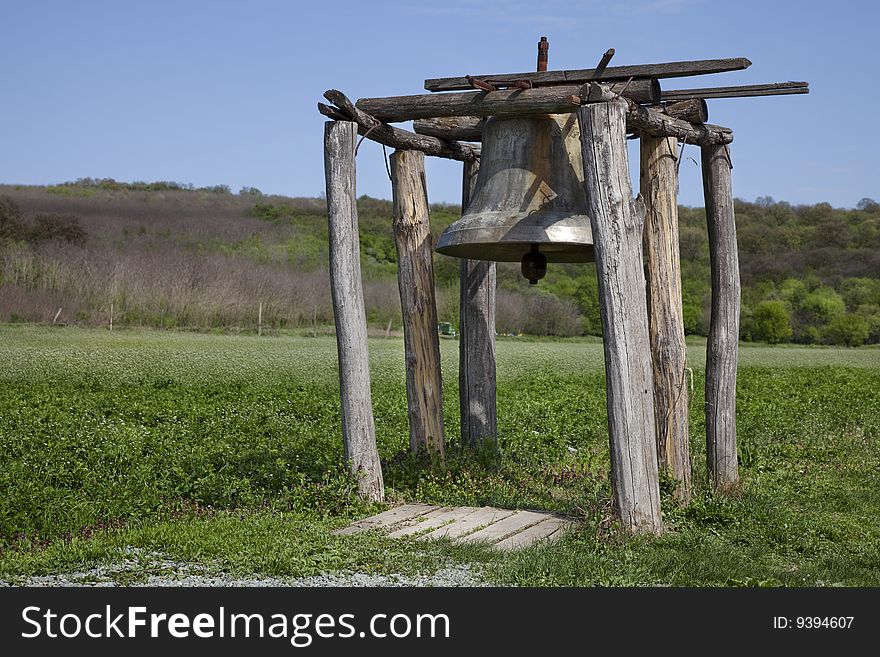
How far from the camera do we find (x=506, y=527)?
7.36m

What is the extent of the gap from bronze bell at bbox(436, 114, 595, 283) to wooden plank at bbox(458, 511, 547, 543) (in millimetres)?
1788

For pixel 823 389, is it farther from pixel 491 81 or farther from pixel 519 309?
pixel 519 309

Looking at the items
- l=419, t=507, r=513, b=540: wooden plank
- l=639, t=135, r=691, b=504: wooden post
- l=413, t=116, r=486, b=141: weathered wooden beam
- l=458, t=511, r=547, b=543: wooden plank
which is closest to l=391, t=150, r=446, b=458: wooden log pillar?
l=413, t=116, r=486, b=141: weathered wooden beam

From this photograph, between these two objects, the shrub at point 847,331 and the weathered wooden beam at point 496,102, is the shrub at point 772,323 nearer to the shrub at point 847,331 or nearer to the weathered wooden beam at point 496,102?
the shrub at point 847,331

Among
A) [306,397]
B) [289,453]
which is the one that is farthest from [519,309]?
[289,453]

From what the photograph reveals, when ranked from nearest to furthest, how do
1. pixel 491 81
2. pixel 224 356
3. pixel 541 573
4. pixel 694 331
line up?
pixel 541 573
pixel 491 81
pixel 224 356
pixel 694 331

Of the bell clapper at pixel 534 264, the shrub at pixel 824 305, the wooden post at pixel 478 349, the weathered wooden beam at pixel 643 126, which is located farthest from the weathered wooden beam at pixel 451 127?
the shrub at pixel 824 305

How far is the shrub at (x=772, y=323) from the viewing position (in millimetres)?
51219

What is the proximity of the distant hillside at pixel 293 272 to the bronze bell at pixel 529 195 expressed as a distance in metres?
34.2

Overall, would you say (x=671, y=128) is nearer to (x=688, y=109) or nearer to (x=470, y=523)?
(x=688, y=109)

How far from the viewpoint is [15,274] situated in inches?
1689

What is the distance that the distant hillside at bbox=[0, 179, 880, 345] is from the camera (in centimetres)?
4294

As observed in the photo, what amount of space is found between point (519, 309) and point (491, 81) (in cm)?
4627

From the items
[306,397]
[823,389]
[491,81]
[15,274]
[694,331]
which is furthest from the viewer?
[694,331]
